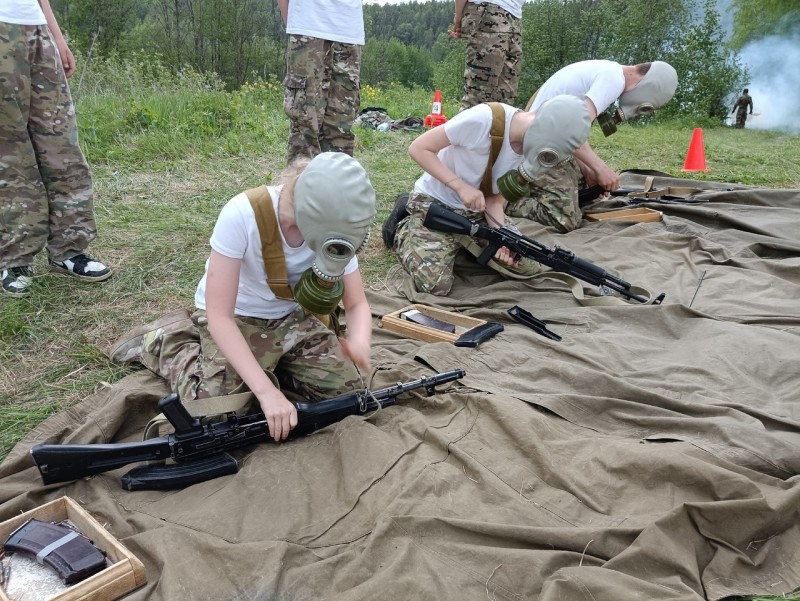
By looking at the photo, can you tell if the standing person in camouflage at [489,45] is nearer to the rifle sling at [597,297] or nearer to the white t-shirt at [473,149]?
the white t-shirt at [473,149]

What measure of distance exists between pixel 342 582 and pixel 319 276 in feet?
3.59

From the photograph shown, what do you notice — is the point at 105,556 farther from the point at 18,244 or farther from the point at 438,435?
the point at 18,244

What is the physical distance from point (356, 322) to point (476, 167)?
6.64ft

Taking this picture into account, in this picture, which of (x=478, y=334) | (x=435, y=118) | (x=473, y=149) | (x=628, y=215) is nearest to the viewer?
(x=478, y=334)

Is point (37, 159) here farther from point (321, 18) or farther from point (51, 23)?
point (321, 18)

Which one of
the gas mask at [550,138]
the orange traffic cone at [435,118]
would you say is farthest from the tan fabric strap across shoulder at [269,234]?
the orange traffic cone at [435,118]

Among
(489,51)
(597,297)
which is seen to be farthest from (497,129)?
(489,51)

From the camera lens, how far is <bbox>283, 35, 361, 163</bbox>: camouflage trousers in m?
4.99

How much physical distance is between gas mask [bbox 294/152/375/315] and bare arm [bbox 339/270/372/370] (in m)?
0.45

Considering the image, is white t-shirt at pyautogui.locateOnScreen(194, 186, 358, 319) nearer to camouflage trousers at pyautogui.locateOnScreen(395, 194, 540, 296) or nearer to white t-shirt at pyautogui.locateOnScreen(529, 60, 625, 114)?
camouflage trousers at pyautogui.locateOnScreen(395, 194, 540, 296)

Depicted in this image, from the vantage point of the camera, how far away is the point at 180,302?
4.12m

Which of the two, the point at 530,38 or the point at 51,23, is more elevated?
the point at 530,38

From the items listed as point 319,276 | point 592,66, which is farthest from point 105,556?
point 592,66

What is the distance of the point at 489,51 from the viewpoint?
6.50 m
